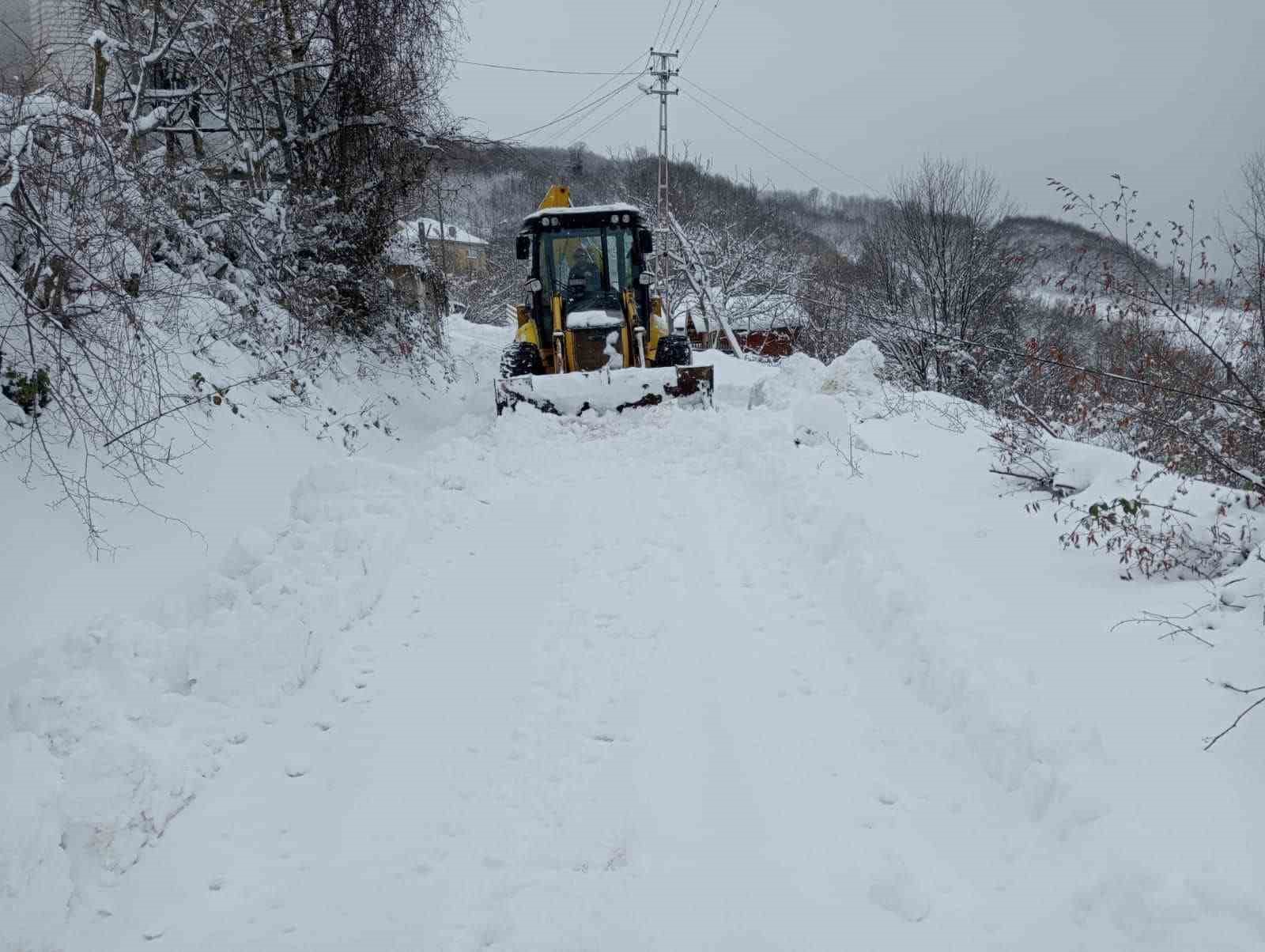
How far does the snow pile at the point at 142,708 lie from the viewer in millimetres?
2443

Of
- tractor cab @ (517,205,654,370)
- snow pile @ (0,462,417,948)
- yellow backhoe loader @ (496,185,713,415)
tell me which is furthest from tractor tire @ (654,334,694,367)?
snow pile @ (0,462,417,948)

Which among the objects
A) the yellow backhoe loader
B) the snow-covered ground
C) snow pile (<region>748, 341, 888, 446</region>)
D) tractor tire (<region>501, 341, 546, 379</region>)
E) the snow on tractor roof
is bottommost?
the snow-covered ground

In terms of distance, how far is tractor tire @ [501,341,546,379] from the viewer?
10.4 meters

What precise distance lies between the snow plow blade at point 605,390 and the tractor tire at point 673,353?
3.30 ft

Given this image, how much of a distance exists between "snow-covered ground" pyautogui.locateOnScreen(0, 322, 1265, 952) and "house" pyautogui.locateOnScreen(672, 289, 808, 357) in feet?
62.8

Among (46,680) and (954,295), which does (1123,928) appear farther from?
(954,295)

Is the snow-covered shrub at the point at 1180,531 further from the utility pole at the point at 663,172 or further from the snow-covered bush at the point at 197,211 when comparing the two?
the utility pole at the point at 663,172

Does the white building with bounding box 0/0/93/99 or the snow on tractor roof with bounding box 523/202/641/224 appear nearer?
the white building with bounding box 0/0/93/99

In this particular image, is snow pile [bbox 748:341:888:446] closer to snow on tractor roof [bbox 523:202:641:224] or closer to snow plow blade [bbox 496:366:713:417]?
snow plow blade [bbox 496:366:713:417]

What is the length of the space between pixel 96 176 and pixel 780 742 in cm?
458

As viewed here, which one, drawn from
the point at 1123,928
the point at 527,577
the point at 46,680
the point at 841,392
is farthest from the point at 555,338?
the point at 1123,928

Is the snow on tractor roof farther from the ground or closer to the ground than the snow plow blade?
farther from the ground

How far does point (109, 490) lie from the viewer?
4387mm

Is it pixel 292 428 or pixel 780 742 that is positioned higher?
pixel 292 428
